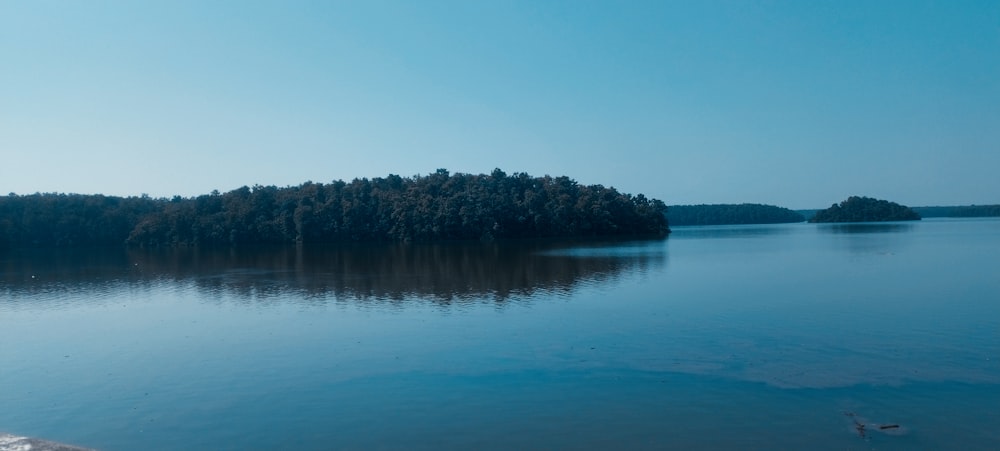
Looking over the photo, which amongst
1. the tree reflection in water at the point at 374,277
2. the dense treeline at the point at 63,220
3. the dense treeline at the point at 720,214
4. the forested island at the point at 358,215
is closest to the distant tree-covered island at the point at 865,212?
the dense treeline at the point at 720,214

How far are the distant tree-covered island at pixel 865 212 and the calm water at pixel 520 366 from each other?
145m

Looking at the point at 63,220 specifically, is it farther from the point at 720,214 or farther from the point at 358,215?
the point at 720,214

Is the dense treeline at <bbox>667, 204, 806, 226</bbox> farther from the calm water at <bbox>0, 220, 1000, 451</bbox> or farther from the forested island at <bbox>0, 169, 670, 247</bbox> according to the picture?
the calm water at <bbox>0, 220, 1000, 451</bbox>

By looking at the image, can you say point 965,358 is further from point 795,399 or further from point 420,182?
point 420,182

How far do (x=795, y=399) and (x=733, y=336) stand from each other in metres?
5.77

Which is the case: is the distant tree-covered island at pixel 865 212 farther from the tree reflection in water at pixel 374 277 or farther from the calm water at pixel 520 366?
the calm water at pixel 520 366

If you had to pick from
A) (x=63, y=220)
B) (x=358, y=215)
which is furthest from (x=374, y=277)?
(x=63, y=220)

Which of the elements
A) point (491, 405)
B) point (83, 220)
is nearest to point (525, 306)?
point (491, 405)

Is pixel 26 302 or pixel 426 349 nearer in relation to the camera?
pixel 426 349

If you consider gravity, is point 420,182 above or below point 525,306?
above

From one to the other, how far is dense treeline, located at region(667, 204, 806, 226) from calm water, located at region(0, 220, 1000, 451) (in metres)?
157

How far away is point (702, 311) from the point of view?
21625 mm

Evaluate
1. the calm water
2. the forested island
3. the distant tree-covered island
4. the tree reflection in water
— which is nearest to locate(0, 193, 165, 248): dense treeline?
the forested island

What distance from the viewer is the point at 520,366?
48.2 ft
